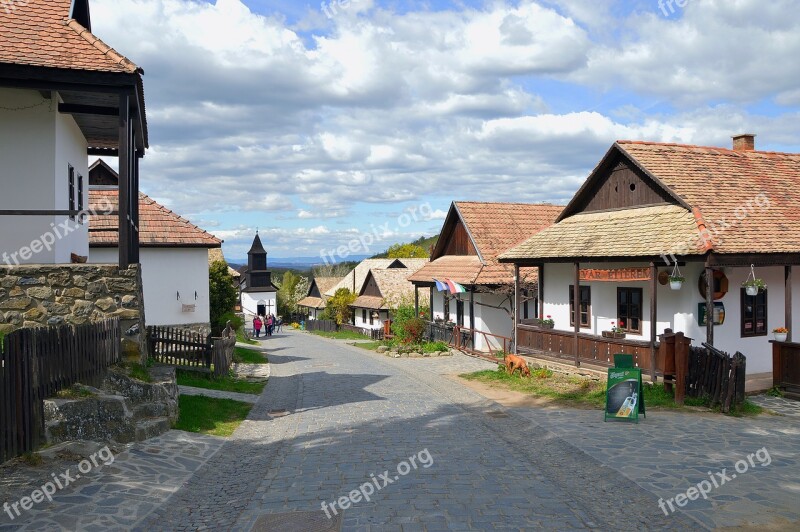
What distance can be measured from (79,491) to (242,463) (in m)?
2.55

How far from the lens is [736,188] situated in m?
17.5

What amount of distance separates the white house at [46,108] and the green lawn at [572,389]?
33.5 ft

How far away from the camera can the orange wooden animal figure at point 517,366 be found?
1855 cm

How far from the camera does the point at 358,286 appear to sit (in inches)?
2419

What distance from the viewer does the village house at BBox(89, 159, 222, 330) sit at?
2412cm

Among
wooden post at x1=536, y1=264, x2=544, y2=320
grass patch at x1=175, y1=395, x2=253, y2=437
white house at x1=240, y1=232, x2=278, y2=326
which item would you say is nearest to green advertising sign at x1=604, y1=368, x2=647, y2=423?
grass patch at x1=175, y1=395, x2=253, y2=437

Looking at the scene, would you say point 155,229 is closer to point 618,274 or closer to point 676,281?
point 618,274

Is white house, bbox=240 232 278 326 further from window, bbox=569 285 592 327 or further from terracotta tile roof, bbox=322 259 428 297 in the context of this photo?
window, bbox=569 285 592 327

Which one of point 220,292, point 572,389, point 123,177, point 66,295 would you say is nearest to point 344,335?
point 220,292

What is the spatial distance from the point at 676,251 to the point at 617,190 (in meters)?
5.58
